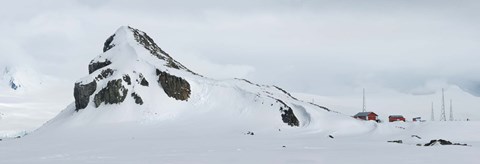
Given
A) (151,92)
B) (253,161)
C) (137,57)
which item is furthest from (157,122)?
(253,161)

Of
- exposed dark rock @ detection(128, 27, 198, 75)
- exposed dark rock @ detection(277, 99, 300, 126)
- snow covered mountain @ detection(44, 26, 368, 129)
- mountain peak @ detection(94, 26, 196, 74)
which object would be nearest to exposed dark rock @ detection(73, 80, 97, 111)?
snow covered mountain @ detection(44, 26, 368, 129)

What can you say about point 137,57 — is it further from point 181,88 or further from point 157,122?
point 157,122

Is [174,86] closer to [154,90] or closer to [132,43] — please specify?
[154,90]

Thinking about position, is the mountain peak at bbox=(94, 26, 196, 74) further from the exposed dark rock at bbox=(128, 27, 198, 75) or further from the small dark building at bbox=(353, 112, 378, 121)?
the small dark building at bbox=(353, 112, 378, 121)

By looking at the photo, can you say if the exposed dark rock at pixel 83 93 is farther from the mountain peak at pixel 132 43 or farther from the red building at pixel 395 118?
the red building at pixel 395 118

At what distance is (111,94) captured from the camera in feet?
289

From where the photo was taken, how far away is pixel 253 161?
2670cm

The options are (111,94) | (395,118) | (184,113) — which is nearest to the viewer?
(111,94)

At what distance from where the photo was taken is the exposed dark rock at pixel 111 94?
289 feet

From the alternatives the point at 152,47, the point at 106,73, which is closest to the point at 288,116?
the point at 106,73

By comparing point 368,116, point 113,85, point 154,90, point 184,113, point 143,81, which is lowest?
point 184,113

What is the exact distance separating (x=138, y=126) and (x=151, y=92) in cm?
1293

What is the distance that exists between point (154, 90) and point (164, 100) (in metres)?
3.25

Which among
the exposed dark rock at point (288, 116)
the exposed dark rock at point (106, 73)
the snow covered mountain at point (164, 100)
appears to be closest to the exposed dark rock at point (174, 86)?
the snow covered mountain at point (164, 100)
